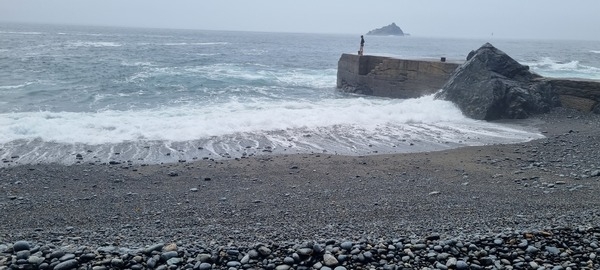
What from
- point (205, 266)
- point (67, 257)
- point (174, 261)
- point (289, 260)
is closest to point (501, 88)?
point (289, 260)

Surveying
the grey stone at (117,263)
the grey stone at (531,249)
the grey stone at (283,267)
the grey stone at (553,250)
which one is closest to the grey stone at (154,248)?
the grey stone at (117,263)

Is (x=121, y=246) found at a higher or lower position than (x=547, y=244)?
lower

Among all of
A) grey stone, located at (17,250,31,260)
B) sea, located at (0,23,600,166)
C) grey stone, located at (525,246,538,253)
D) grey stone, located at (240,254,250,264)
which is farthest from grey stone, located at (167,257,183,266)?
sea, located at (0,23,600,166)

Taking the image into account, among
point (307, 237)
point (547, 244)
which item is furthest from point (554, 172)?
point (307, 237)

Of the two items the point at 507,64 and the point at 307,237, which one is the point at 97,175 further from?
the point at 507,64

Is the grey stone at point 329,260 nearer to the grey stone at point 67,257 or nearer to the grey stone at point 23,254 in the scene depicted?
the grey stone at point 67,257

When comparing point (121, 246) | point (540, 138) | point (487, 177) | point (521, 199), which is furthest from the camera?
point (540, 138)

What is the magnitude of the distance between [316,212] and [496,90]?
10141mm

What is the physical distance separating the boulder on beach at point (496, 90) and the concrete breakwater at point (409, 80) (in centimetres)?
51

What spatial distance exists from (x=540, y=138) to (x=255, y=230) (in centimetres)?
855

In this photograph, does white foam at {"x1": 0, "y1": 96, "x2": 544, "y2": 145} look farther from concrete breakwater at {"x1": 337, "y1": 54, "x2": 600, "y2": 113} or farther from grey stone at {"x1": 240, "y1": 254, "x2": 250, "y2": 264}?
grey stone at {"x1": 240, "y1": 254, "x2": 250, "y2": 264}

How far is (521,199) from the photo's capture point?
6.18 m

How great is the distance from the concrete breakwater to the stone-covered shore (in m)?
5.10

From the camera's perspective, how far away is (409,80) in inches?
731
